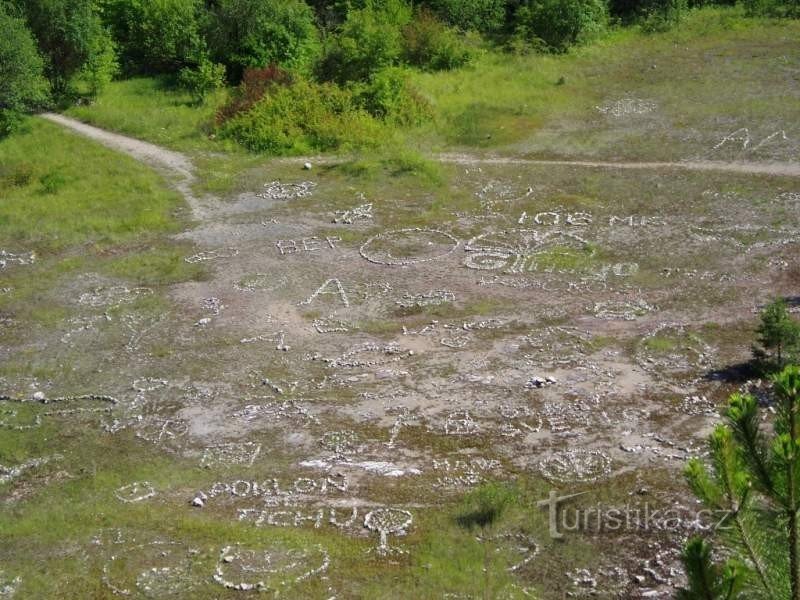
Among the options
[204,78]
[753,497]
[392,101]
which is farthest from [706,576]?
[204,78]

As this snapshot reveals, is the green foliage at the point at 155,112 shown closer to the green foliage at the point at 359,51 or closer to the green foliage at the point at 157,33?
the green foliage at the point at 157,33

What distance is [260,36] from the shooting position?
3722 centimetres

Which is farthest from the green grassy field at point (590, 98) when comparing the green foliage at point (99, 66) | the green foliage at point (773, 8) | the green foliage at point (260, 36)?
the green foliage at point (260, 36)

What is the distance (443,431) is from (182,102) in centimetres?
2298

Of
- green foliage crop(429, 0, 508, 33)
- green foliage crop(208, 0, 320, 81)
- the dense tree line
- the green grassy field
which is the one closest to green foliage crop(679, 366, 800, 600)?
the green grassy field

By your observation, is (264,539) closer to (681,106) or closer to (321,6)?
(681,106)

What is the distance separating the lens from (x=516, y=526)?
1501 centimetres

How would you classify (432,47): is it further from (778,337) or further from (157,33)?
(778,337)

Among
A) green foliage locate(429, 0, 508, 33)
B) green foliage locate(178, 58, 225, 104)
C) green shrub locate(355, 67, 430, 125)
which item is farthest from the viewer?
green foliage locate(429, 0, 508, 33)

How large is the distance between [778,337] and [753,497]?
35.5 feet

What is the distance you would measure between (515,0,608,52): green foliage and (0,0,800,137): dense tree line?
0.15 ft

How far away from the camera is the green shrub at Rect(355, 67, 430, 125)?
3316cm

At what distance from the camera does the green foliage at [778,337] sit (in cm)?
A: 1778

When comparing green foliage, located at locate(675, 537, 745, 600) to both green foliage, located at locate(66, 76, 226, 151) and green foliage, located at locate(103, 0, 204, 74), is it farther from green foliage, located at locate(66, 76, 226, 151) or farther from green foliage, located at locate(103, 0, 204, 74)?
green foliage, located at locate(103, 0, 204, 74)
